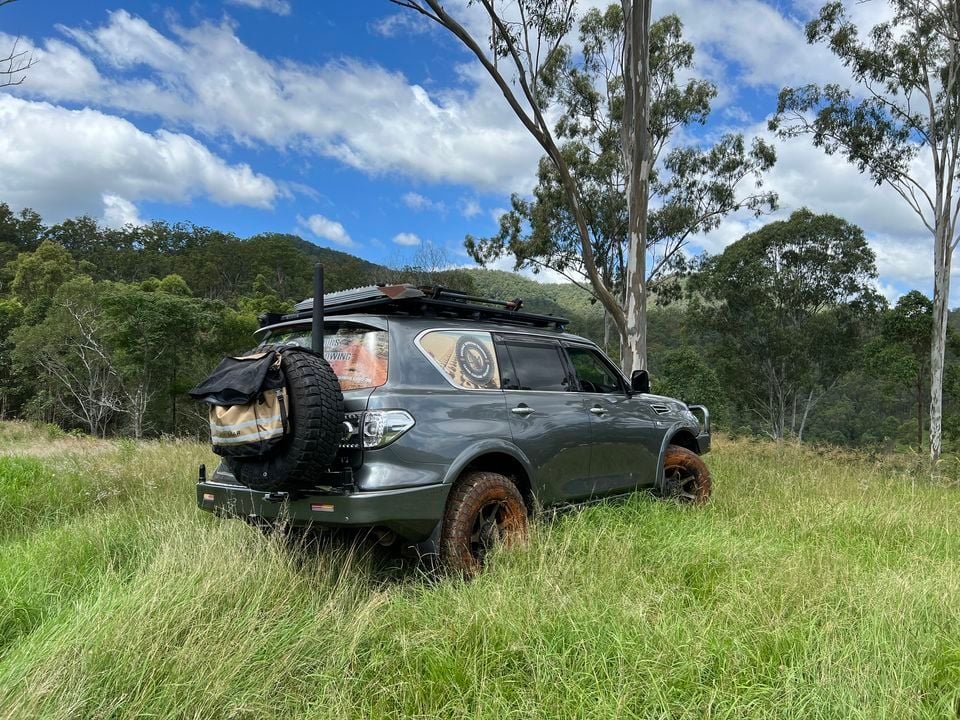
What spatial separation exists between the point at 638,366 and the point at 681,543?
7.48 metres

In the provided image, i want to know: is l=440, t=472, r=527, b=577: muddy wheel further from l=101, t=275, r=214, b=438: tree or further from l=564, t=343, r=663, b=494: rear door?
l=101, t=275, r=214, b=438: tree

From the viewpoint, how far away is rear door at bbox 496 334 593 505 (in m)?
4.29

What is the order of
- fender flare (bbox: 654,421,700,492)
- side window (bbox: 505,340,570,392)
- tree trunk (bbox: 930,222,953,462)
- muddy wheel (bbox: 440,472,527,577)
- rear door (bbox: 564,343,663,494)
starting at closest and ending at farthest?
muddy wheel (bbox: 440,472,527,577)
side window (bbox: 505,340,570,392)
rear door (bbox: 564,343,663,494)
fender flare (bbox: 654,421,700,492)
tree trunk (bbox: 930,222,953,462)

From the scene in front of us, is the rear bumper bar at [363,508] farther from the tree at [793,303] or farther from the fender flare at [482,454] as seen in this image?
the tree at [793,303]

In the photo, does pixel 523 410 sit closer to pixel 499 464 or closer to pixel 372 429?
pixel 499 464

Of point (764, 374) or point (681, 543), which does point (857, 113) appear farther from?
point (681, 543)

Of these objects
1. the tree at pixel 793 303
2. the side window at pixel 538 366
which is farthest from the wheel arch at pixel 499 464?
the tree at pixel 793 303

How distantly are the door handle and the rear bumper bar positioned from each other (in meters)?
0.85

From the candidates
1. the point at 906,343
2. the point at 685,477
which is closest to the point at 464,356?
the point at 685,477

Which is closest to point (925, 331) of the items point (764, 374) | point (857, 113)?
point (764, 374)

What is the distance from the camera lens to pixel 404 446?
3.45 metres

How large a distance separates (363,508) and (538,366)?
1920 mm

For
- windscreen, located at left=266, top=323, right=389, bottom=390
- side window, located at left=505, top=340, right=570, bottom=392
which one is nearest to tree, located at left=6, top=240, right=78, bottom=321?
windscreen, located at left=266, top=323, right=389, bottom=390

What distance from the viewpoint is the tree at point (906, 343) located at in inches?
1005
